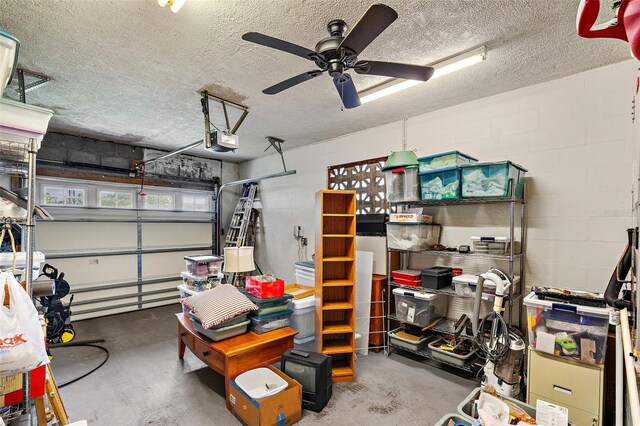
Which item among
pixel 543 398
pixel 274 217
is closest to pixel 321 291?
pixel 543 398

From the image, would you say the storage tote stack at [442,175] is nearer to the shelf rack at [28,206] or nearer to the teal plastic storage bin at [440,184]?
the teal plastic storage bin at [440,184]

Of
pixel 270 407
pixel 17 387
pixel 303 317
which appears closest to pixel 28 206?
pixel 17 387

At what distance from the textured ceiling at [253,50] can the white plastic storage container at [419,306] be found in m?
2.06

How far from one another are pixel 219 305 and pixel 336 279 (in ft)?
3.96

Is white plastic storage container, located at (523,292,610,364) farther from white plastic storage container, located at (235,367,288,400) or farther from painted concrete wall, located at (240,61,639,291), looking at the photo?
white plastic storage container, located at (235,367,288,400)

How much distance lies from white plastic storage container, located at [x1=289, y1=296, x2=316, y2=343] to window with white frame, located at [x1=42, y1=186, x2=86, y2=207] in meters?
4.02

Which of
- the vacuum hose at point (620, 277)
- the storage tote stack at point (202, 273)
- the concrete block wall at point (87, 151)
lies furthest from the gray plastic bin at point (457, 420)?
the concrete block wall at point (87, 151)

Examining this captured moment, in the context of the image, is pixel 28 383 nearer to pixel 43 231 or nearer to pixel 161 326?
pixel 161 326

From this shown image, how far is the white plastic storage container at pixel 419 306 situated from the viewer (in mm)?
3145

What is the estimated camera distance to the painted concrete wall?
7.97ft

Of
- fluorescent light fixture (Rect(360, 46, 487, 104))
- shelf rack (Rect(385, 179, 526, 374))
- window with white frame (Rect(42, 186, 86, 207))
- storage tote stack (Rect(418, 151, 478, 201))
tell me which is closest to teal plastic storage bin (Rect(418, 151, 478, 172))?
storage tote stack (Rect(418, 151, 478, 201))

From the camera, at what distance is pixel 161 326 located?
14.6ft

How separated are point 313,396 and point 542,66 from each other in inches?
129

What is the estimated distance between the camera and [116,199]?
5074 mm
